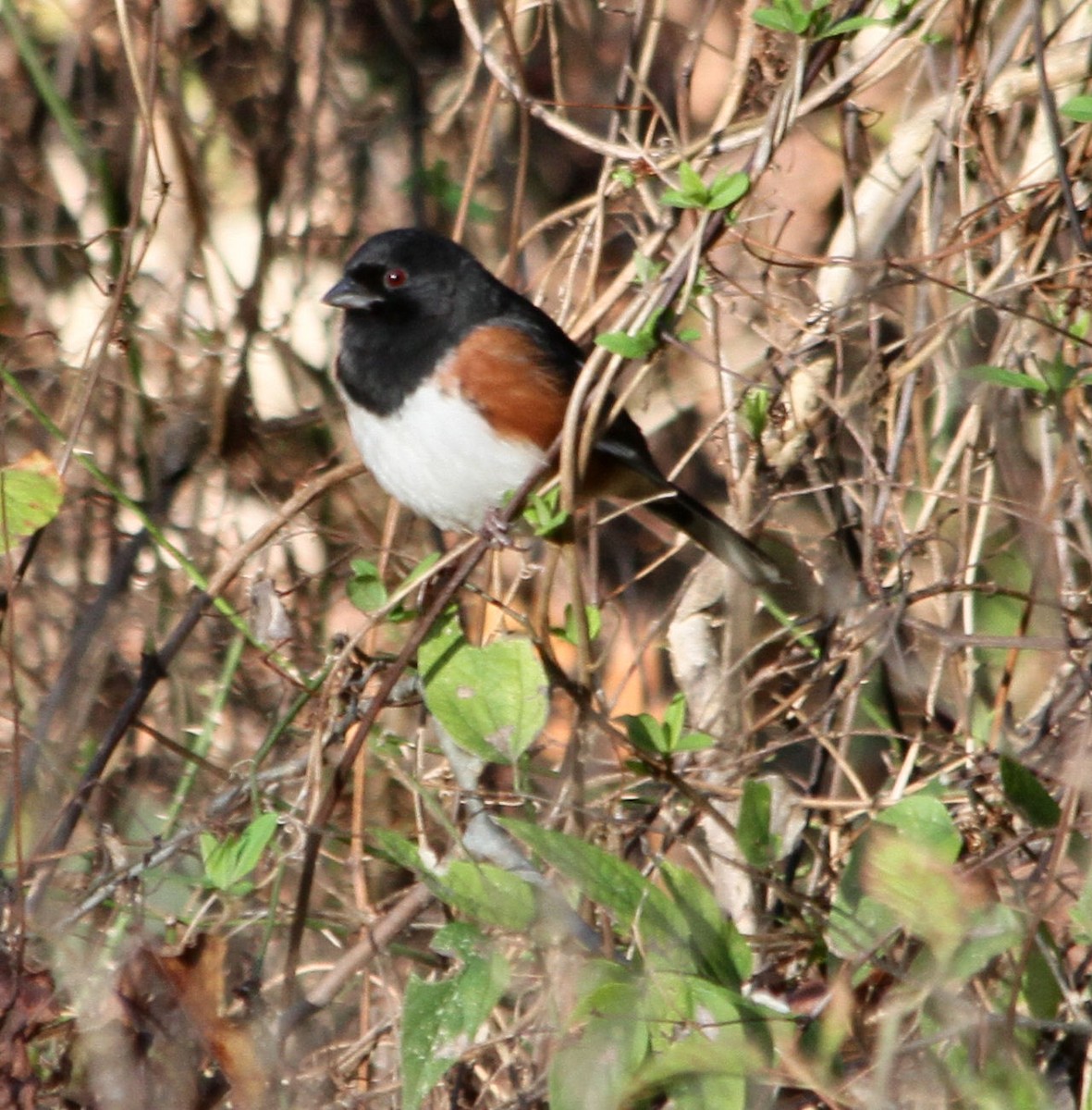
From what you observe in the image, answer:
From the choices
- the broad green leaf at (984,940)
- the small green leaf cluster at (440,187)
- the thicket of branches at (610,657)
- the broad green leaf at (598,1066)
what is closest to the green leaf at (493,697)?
the thicket of branches at (610,657)

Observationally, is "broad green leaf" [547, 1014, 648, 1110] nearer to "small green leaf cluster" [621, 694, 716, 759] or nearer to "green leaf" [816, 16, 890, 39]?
"small green leaf cluster" [621, 694, 716, 759]

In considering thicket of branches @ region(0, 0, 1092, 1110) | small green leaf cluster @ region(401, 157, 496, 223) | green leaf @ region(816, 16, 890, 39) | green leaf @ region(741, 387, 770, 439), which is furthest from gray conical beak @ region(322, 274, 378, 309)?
green leaf @ region(816, 16, 890, 39)

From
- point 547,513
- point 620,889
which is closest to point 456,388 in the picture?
point 547,513

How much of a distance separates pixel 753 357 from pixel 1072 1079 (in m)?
1.95

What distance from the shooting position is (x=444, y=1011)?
161 cm

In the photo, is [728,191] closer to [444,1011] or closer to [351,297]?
[444,1011]

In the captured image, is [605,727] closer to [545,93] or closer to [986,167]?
[986,167]

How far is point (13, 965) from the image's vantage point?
183cm

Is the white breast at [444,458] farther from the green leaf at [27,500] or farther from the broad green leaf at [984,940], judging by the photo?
the broad green leaf at [984,940]

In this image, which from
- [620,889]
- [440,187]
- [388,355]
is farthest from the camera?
[440,187]

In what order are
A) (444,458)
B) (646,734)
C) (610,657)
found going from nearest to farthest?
(646,734)
(444,458)
(610,657)

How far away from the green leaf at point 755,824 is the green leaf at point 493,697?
27cm

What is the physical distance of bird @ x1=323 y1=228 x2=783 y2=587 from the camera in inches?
104

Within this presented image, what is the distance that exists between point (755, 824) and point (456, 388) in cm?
110
